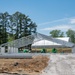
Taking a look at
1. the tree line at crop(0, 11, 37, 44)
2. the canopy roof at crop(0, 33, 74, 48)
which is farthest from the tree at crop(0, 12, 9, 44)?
the canopy roof at crop(0, 33, 74, 48)

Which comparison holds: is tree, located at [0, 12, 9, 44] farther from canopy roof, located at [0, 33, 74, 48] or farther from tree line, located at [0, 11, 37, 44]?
canopy roof, located at [0, 33, 74, 48]

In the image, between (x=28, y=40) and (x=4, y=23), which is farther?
(x=4, y=23)

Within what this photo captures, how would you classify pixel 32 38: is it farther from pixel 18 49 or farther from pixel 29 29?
pixel 29 29

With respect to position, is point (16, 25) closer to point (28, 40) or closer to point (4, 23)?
point (4, 23)

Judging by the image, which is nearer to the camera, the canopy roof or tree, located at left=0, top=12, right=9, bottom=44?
the canopy roof

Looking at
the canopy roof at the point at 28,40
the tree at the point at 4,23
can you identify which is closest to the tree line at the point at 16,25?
the tree at the point at 4,23

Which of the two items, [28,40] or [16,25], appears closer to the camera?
[28,40]

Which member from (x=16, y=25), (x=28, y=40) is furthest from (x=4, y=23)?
(x=28, y=40)

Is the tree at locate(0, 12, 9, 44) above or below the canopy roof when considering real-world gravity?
above

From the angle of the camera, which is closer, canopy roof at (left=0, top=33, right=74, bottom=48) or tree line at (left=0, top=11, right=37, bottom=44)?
canopy roof at (left=0, top=33, right=74, bottom=48)

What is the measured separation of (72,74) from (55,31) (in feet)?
397

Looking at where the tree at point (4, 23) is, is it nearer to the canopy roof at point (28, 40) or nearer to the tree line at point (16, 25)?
the tree line at point (16, 25)

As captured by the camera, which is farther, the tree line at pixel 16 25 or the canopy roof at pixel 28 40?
the tree line at pixel 16 25

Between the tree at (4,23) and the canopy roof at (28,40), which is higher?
the tree at (4,23)
